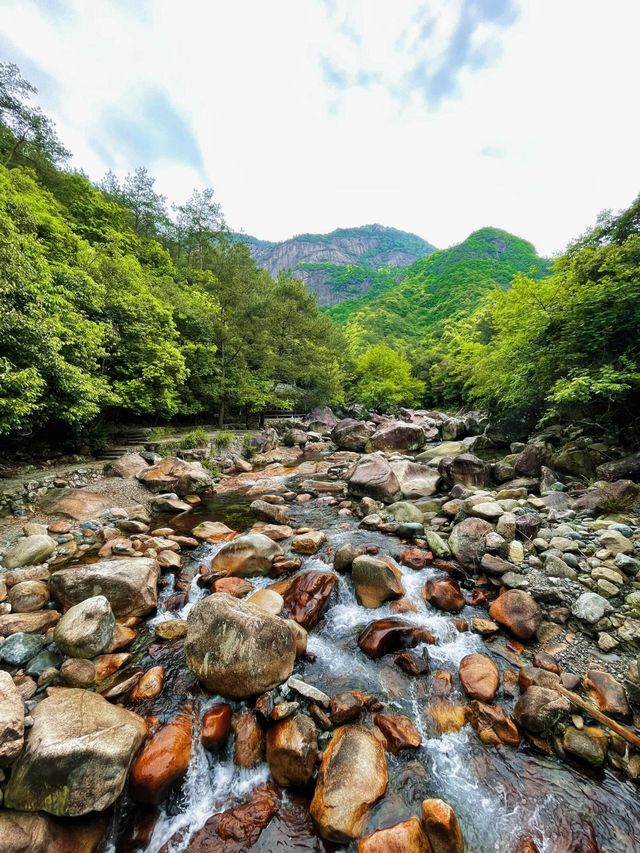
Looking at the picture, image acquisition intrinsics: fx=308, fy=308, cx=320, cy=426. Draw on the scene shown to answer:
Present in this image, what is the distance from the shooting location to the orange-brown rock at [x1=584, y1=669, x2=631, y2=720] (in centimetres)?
296

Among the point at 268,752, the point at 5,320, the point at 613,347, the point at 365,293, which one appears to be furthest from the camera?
the point at 365,293

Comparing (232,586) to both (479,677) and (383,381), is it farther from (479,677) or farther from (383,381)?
(383,381)

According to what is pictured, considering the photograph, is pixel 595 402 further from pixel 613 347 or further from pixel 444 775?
pixel 444 775

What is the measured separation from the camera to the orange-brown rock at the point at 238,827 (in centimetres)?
236

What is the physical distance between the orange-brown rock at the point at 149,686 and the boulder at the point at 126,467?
804 cm

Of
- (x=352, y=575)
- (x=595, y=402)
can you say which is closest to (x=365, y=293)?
(x=595, y=402)

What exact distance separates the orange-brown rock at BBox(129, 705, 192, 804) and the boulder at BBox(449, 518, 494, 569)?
4.74m

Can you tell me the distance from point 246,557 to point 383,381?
2951 centimetres

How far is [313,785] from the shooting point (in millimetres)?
2670

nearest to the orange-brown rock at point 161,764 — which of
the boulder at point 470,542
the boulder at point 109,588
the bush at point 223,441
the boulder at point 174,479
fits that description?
the boulder at point 109,588

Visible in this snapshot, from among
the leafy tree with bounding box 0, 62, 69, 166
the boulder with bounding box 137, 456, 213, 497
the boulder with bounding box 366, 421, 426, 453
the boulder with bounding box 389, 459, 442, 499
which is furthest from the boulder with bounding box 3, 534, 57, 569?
the leafy tree with bounding box 0, 62, 69, 166

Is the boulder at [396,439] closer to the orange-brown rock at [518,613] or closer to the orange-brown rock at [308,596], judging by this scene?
the orange-brown rock at [308,596]

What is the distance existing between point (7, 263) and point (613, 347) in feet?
50.4

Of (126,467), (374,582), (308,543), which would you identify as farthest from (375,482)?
(126,467)
